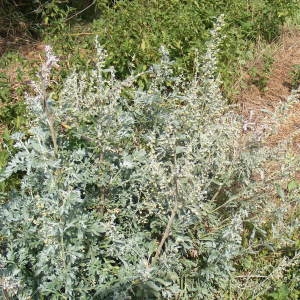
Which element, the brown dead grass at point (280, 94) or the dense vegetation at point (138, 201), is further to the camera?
the brown dead grass at point (280, 94)

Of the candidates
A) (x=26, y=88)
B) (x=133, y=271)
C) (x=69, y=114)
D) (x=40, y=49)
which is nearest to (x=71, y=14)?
(x=40, y=49)

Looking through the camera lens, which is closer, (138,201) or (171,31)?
(138,201)

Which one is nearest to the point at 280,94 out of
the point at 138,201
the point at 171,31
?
the point at 171,31

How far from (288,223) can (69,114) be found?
1.79m

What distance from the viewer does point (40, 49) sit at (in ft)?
20.3

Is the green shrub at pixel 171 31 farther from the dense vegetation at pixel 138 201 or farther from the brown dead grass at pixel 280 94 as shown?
the dense vegetation at pixel 138 201

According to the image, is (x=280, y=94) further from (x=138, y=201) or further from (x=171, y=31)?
(x=138, y=201)

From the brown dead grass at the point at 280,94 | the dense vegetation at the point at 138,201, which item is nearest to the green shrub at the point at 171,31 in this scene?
the brown dead grass at the point at 280,94

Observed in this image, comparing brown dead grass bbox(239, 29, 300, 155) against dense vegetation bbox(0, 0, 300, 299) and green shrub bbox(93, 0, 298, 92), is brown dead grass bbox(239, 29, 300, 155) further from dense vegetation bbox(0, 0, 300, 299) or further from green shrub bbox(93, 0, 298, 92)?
dense vegetation bbox(0, 0, 300, 299)

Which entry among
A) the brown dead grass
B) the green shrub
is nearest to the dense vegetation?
the brown dead grass

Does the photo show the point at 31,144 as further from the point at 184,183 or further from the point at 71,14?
the point at 71,14

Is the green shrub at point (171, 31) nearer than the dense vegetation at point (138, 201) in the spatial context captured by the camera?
No

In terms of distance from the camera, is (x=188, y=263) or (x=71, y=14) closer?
(x=188, y=263)

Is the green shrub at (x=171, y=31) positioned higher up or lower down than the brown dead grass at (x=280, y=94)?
higher up
